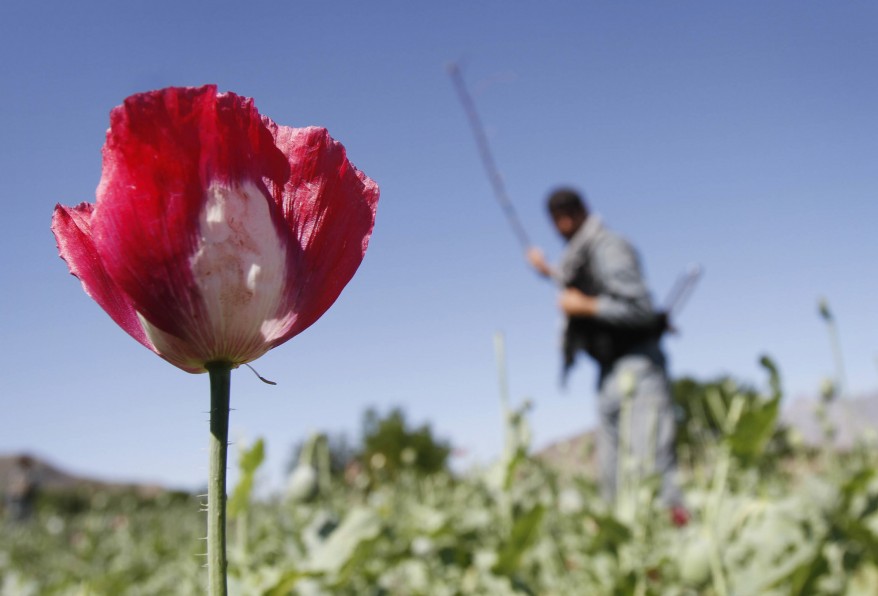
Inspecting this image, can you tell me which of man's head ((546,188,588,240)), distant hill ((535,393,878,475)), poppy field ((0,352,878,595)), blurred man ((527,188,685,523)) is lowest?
poppy field ((0,352,878,595))

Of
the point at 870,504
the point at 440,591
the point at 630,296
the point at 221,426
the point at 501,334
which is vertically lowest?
the point at 440,591

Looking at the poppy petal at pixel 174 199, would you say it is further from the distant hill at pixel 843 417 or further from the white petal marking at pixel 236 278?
the distant hill at pixel 843 417

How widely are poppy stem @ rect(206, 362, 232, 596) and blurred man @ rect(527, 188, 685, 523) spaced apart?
9.56 ft

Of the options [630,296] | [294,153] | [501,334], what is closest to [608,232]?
[630,296]

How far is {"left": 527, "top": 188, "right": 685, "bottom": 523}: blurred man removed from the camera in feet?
10.7

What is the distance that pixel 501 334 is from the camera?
1.46m

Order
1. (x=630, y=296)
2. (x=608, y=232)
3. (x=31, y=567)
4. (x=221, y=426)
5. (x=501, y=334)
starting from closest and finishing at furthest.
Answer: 1. (x=221, y=426)
2. (x=501, y=334)
3. (x=630, y=296)
4. (x=608, y=232)
5. (x=31, y=567)

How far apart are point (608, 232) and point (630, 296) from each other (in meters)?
0.41

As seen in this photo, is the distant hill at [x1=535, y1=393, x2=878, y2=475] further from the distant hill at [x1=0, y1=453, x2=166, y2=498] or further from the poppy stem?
the distant hill at [x1=0, y1=453, x2=166, y2=498]

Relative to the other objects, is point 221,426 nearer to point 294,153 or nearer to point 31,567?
point 294,153

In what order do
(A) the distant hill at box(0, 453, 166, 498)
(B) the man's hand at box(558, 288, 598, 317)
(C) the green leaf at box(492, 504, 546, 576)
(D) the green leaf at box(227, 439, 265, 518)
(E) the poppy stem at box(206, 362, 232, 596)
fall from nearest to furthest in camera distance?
(E) the poppy stem at box(206, 362, 232, 596) → (D) the green leaf at box(227, 439, 265, 518) → (C) the green leaf at box(492, 504, 546, 576) → (B) the man's hand at box(558, 288, 598, 317) → (A) the distant hill at box(0, 453, 166, 498)

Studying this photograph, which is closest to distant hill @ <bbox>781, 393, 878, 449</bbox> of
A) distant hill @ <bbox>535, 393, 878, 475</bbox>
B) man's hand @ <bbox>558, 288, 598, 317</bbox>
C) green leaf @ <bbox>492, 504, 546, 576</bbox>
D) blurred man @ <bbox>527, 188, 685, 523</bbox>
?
distant hill @ <bbox>535, 393, 878, 475</bbox>

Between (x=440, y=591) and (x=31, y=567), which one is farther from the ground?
(x=440, y=591)

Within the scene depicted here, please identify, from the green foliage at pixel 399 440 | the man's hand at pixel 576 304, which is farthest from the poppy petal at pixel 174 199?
the green foliage at pixel 399 440
